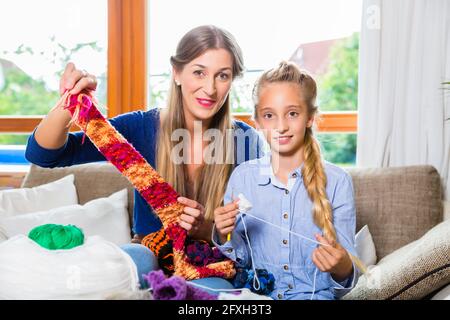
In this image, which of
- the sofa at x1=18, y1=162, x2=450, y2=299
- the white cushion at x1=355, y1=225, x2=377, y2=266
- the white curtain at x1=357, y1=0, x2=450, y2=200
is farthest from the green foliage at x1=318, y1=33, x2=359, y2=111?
the white cushion at x1=355, y1=225, x2=377, y2=266

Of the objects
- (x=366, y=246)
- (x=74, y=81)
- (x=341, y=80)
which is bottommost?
(x=366, y=246)

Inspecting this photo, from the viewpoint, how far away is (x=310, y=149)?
118 cm

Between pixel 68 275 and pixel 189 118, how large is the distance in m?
0.58

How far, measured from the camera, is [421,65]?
1933 millimetres

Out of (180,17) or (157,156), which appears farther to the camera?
(180,17)

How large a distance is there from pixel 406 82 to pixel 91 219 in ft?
3.61

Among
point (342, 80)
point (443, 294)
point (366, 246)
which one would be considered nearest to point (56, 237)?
point (443, 294)

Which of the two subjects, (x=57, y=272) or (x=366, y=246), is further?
(x=366, y=246)

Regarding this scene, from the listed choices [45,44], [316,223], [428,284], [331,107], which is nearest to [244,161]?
[316,223]

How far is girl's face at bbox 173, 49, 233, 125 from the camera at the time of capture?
1248mm

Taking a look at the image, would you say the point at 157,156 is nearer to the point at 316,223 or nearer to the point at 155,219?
the point at 155,219

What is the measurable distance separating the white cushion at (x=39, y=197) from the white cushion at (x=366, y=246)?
855mm

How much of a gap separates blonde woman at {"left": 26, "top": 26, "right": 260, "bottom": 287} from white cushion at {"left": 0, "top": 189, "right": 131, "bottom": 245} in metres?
0.23

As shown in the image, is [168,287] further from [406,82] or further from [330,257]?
[406,82]
